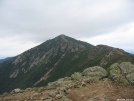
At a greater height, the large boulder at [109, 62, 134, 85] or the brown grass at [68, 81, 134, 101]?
the large boulder at [109, 62, 134, 85]

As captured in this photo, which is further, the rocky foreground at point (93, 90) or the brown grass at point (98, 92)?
the brown grass at point (98, 92)

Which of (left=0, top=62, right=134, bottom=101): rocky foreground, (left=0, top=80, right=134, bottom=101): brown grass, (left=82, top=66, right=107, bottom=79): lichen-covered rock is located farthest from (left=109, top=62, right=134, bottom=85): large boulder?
(left=82, top=66, right=107, bottom=79): lichen-covered rock

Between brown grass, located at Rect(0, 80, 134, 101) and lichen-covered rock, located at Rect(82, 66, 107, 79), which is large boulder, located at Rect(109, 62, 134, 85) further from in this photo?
lichen-covered rock, located at Rect(82, 66, 107, 79)

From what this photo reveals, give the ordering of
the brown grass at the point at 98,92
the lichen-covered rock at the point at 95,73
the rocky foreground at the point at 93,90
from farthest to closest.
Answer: the lichen-covered rock at the point at 95,73 → the brown grass at the point at 98,92 → the rocky foreground at the point at 93,90

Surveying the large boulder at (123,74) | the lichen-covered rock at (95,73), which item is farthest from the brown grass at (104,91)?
the lichen-covered rock at (95,73)

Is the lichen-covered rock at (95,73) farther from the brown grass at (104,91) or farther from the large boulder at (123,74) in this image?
the brown grass at (104,91)

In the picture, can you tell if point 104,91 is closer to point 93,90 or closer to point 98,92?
point 98,92

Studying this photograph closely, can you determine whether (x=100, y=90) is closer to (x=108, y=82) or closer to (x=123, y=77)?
(x=108, y=82)

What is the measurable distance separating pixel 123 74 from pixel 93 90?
360 inches

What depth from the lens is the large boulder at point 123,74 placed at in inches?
1281

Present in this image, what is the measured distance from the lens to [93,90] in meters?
30.4

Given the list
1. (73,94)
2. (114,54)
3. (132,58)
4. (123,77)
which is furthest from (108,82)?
(114,54)

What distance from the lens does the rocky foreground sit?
27.1 metres

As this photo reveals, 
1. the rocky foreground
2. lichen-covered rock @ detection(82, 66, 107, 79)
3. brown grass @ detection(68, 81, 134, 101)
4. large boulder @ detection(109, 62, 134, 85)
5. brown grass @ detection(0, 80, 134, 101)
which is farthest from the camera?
lichen-covered rock @ detection(82, 66, 107, 79)
